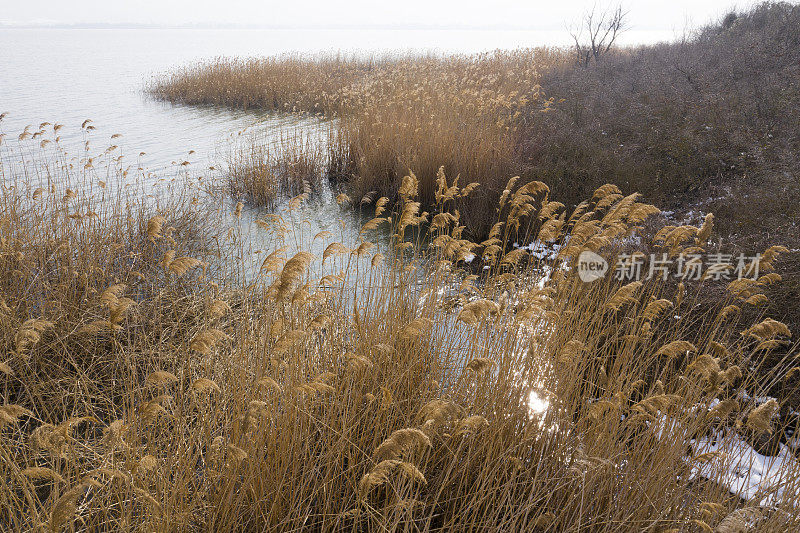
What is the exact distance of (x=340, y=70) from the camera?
20.3 m

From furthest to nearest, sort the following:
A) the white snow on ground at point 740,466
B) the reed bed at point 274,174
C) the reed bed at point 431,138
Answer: the reed bed at point 274,174 → the reed bed at point 431,138 → the white snow on ground at point 740,466

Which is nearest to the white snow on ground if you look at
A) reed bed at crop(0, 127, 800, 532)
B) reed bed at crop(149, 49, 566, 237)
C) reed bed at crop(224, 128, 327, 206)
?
reed bed at crop(0, 127, 800, 532)

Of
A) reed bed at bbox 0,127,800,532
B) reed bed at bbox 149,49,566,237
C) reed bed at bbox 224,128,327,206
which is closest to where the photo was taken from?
reed bed at bbox 0,127,800,532

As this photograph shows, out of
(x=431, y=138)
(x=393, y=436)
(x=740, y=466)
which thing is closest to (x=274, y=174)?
(x=431, y=138)

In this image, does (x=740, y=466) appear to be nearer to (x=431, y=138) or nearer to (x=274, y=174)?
(x=431, y=138)

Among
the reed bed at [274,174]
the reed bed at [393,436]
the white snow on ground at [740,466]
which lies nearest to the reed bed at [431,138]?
the reed bed at [274,174]

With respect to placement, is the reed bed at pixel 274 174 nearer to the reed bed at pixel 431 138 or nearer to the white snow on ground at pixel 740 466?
the reed bed at pixel 431 138

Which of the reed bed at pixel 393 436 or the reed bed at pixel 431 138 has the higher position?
the reed bed at pixel 431 138

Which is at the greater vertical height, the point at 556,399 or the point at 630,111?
the point at 630,111

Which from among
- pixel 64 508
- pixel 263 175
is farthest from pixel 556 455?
pixel 263 175

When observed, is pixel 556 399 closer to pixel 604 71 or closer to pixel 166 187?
pixel 166 187

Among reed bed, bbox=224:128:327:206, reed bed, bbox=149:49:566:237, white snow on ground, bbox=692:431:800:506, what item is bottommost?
white snow on ground, bbox=692:431:800:506

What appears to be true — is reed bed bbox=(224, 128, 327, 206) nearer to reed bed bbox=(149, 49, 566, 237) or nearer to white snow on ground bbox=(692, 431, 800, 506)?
reed bed bbox=(149, 49, 566, 237)

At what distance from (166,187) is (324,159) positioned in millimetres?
2744
